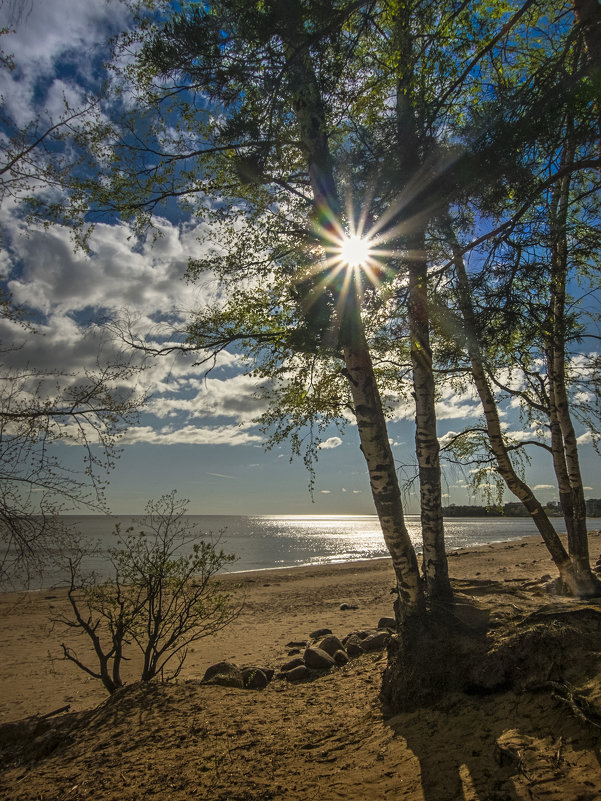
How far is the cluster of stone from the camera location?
21.8 feet

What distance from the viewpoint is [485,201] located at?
4.31 meters

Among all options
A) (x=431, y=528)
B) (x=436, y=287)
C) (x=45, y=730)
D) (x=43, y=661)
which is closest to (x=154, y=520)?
(x=45, y=730)

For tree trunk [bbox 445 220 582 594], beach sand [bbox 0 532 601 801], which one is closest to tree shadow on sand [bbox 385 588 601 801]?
beach sand [bbox 0 532 601 801]

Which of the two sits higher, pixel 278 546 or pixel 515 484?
pixel 515 484

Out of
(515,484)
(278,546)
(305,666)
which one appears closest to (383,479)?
(305,666)

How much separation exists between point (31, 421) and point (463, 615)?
6.21 metres

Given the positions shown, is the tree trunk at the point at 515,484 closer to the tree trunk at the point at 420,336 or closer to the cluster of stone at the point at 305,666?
the tree trunk at the point at 420,336

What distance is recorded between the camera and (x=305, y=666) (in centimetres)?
730

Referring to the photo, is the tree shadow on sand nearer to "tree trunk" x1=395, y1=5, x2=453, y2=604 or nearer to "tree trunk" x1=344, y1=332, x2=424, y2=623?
"tree trunk" x1=344, y1=332, x2=424, y2=623

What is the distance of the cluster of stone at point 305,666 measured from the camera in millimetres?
6641

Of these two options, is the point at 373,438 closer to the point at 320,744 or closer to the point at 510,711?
the point at 510,711

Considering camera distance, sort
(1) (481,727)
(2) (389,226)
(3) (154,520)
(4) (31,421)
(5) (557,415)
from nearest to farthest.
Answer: (1) (481,727) → (2) (389,226) → (4) (31,421) → (3) (154,520) → (5) (557,415)

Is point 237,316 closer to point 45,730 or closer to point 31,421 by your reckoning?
point 31,421

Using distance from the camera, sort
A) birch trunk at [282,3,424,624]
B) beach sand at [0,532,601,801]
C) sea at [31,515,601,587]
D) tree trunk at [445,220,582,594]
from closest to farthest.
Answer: beach sand at [0,532,601,801] → birch trunk at [282,3,424,624] → tree trunk at [445,220,582,594] → sea at [31,515,601,587]
